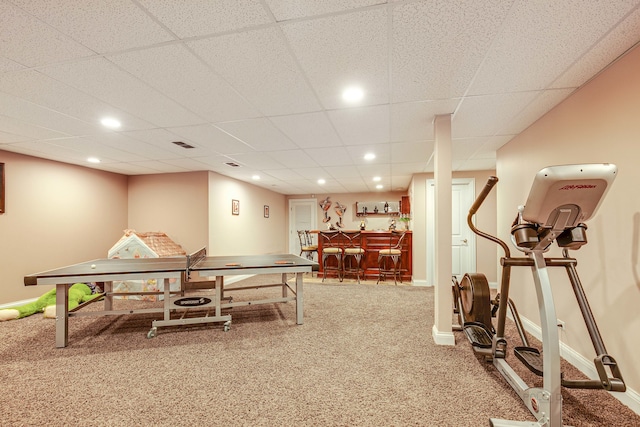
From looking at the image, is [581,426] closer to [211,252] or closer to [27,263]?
[211,252]

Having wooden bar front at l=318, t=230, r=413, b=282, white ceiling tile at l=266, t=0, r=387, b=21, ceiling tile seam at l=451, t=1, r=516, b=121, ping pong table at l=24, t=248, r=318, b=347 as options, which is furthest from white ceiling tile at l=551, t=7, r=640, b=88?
wooden bar front at l=318, t=230, r=413, b=282

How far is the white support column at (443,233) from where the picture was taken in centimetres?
280

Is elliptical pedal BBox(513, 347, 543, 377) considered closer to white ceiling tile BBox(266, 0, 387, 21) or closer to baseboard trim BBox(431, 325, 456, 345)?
baseboard trim BBox(431, 325, 456, 345)

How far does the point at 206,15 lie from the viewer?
57.7 inches

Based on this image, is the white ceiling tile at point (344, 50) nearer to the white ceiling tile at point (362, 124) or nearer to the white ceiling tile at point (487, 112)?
the white ceiling tile at point (362, 124)

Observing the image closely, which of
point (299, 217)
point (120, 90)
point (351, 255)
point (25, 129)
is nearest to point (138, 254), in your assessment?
point (25, 129)

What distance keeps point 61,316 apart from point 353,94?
11.9 ft

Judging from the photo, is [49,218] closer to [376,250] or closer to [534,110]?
[376,250]

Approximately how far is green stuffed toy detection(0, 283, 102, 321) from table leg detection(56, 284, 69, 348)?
613mm

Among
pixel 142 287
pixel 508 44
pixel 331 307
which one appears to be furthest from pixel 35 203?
pixel 508 44

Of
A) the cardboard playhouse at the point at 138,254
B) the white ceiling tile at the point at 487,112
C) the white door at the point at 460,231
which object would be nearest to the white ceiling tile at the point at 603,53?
the white ceiling tile at the point at 487,112

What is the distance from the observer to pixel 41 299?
3914 millimetres

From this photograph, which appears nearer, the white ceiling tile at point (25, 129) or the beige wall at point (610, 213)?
the beige wall at point (610, 213)

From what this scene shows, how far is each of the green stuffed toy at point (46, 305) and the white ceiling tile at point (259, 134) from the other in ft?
8.77
